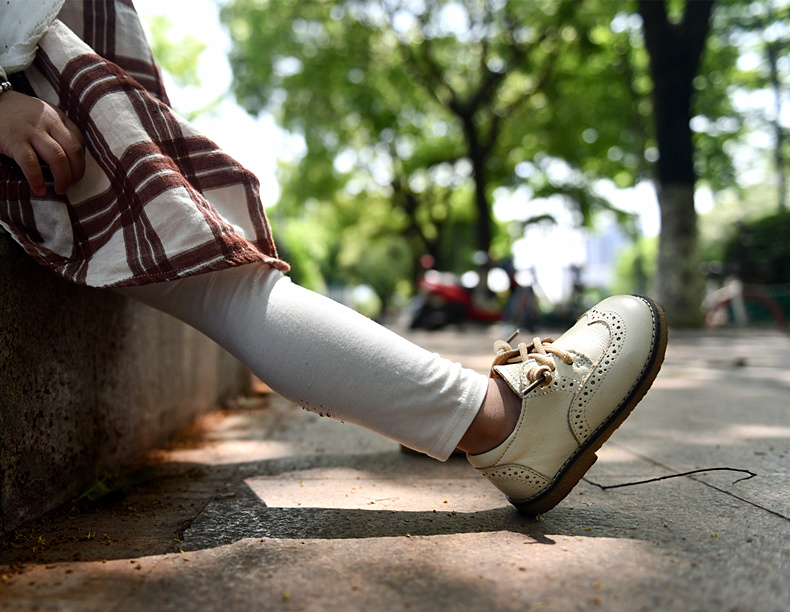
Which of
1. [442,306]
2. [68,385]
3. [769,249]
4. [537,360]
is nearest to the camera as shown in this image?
[537,360]

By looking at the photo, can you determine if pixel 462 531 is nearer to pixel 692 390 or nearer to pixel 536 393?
pixel 536 393

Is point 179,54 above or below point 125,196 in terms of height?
above

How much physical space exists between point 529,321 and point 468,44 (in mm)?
7947

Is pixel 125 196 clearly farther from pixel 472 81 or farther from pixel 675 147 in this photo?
pixel 472 81

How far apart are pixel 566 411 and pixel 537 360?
121mm

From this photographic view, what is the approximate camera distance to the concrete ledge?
1.25 metres

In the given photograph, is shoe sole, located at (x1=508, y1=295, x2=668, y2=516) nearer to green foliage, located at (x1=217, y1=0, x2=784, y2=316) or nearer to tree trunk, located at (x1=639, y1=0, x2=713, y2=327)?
tree trunk, located at (x1=639, y1=0, x2=713, y2=327)

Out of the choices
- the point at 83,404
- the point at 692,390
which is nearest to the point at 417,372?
the point at 83,404

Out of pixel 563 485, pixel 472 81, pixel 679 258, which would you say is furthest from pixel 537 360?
pixel 472 81

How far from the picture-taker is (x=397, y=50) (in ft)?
49.0

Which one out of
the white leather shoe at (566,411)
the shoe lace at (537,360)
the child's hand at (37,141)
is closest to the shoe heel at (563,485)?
the white leather shoe at (566,411)

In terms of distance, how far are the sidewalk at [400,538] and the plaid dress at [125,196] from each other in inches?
21.0

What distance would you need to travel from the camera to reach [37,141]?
1.20 metres

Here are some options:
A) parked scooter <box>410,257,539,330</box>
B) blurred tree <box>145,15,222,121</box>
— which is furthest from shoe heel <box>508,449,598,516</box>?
blurred tree <box>145,15,222,121</box>
